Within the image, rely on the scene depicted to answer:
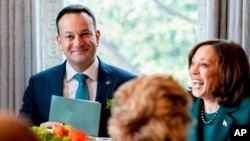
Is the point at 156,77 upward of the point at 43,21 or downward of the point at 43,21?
downward

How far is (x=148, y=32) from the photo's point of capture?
3457 mm

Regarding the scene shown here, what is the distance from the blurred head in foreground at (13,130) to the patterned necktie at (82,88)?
208 cm

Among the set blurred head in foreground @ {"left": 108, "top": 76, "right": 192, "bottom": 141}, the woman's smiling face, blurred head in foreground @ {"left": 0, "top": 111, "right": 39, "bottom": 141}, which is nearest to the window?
the woman's smiling face

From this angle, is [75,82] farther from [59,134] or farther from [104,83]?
[59,134]

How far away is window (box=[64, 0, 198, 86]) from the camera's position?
→ 3.43 m

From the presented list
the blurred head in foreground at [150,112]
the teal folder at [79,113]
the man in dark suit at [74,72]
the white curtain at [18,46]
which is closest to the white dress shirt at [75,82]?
the man in dark suit at [74,72]

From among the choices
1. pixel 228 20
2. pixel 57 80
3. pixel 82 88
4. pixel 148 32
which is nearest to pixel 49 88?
pixel 57 80

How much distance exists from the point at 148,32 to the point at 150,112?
259 cm

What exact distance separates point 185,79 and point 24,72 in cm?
107

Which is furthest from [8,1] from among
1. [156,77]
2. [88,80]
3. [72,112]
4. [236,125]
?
[156,77]

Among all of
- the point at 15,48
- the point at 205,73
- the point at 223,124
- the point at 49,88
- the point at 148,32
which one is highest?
the point at 148,32

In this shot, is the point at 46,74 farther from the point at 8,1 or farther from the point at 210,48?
the point at 210,48

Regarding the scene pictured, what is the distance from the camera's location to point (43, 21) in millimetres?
3355

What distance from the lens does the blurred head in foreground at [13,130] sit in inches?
23.1
